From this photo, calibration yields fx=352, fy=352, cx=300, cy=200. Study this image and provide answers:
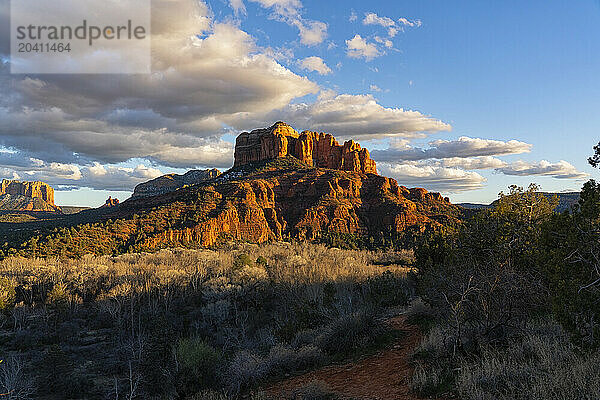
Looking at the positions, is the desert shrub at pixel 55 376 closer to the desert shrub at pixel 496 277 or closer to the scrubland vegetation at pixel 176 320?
the scrubland vegetation at pixel 176 320

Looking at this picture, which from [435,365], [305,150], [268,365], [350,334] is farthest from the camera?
[305,150]

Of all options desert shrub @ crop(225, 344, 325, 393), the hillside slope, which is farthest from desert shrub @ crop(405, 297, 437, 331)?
the hillside slope

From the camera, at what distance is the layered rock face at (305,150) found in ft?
449

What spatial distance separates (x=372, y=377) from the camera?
9.04 meters

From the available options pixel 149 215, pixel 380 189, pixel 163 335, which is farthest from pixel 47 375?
pixel 380 189

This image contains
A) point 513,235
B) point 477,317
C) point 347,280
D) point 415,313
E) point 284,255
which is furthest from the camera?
point 284,255

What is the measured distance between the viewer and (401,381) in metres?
8.20

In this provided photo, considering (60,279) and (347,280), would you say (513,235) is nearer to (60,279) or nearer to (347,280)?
(347,280)

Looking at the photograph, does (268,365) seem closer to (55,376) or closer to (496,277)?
(496,277)

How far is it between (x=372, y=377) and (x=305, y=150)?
131 m

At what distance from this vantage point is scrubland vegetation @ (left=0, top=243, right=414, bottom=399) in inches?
500

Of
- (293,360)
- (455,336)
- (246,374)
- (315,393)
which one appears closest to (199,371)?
(246,374)

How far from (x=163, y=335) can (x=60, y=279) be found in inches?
1274

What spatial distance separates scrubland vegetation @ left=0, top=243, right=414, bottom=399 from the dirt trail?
974 mm
